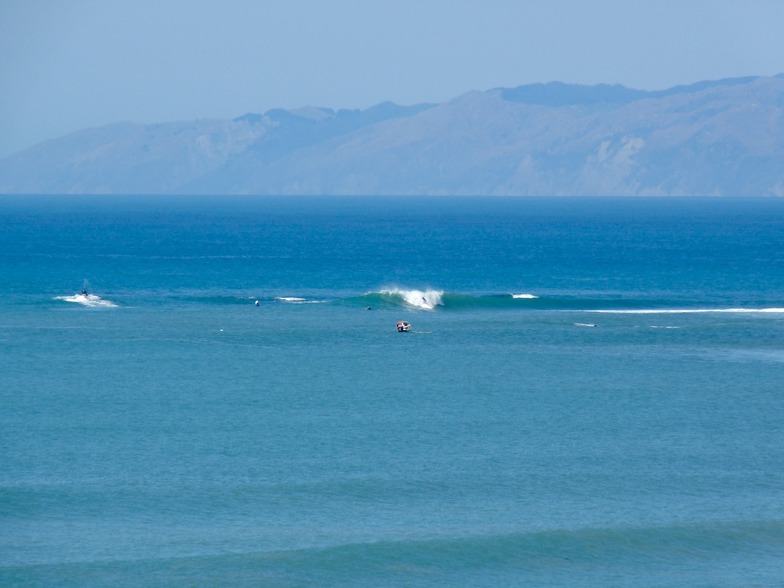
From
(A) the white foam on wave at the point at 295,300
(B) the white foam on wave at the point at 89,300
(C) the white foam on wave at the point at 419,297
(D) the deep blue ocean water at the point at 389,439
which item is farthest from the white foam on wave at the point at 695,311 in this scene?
(B) the white foam on wave at the point at 89,300

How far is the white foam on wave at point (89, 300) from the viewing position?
94.4 m

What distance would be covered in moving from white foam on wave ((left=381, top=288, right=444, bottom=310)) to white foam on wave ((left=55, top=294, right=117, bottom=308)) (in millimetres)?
20206

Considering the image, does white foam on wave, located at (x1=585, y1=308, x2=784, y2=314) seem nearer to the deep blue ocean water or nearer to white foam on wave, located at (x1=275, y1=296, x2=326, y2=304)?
the deep blue ocean water

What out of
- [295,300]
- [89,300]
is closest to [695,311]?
[295,300]

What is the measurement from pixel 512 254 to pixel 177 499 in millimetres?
115535

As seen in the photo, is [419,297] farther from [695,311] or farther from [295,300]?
[695,311]

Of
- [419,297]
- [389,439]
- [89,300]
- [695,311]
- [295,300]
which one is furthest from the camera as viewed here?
[419,297]

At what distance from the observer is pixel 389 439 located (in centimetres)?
5234

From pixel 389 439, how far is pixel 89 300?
49373 millimetres

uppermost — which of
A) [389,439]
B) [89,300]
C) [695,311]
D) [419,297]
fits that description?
[419,297]

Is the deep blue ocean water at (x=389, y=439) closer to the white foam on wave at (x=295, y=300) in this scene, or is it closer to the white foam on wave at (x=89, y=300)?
the white foam on wave at (x=89, y=300)

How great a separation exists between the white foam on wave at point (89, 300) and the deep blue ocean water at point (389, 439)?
1.25 feet

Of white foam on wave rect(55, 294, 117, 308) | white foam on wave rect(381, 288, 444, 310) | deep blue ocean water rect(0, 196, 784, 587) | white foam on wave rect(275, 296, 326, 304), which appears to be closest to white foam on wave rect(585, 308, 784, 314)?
deep blue ocean water rect(0, 196, 784, 587)

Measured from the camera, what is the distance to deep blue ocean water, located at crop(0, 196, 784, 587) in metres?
39.7
